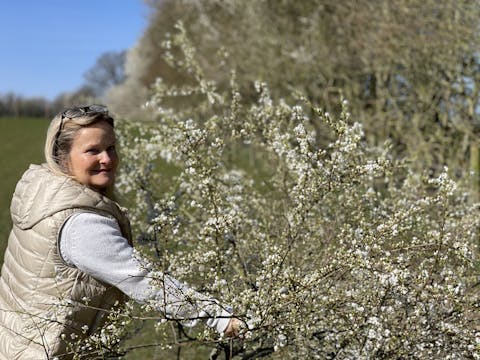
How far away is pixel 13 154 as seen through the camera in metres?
23.4

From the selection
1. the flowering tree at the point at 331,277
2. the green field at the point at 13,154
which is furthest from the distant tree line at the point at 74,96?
the flowering tree at the point at 331,277

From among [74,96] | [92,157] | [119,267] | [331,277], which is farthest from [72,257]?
[74,96]

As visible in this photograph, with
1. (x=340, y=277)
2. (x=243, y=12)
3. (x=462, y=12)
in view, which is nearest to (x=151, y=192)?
(x=340, y=277)

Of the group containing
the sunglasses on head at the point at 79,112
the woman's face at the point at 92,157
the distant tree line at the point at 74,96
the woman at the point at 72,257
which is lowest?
the woman at the point at 72,257

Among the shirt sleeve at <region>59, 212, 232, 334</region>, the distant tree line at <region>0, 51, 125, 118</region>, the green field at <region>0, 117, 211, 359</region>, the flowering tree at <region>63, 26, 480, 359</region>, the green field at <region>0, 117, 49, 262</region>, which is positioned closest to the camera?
the shirt sleeve at <region>59, 212, 232, 334</region>

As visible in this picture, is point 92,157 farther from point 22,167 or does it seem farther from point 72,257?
point 22,167

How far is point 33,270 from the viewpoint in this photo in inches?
85.1

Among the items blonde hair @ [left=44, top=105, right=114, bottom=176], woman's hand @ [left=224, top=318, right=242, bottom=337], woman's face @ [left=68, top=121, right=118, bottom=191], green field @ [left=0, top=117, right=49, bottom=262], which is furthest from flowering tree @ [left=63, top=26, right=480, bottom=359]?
green field @ [left=0, top=117, right=49, bottom=262]

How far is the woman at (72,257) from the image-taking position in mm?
2053

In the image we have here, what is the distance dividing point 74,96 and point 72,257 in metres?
57.4

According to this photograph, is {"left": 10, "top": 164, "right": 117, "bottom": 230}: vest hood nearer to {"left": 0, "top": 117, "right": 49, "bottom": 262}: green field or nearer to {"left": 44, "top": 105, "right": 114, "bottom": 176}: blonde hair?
{"left": 44, "top": 105, "right": 114, "bottom": 176}: blonde hair

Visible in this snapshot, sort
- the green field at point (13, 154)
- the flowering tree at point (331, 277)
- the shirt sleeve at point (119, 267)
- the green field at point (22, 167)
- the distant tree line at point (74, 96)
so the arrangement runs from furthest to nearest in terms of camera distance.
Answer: the distant tree line at point (74, 96)
the green field at point (13, 154)
the green field at point (22, 167)
the flowering tree at point (331, 277)
the shirt sleeve at point (119, 267)

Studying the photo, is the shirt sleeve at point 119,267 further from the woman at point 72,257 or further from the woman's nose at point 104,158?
the woman's nose at point 104,158

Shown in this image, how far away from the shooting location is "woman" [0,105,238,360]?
205 centimetres
